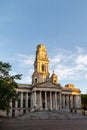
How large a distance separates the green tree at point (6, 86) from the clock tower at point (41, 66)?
48936 mm

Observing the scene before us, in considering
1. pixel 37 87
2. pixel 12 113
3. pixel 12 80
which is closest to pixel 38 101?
pixel 37 87

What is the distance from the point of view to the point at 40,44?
318 ft

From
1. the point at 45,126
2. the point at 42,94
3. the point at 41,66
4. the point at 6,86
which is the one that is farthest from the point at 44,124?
the point at 41,66

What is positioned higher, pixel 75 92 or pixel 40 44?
pixel 40 44

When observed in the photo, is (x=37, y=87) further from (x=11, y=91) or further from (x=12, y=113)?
(x=11, y=91)

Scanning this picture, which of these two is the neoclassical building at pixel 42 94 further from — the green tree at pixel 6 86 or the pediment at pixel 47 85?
the green tree at pixel 6 86

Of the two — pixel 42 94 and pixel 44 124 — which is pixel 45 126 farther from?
pixel 42 94

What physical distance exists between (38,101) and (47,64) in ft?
63.5

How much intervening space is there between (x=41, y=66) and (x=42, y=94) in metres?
14.3

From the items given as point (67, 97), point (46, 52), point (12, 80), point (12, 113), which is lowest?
point (12, 113)

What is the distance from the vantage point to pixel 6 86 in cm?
3712

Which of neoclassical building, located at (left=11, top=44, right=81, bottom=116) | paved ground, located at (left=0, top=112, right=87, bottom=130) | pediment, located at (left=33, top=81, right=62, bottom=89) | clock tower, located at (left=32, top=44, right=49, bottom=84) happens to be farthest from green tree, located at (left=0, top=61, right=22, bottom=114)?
clock tower, located at (left=32, top=44, right=49, bottom=84)

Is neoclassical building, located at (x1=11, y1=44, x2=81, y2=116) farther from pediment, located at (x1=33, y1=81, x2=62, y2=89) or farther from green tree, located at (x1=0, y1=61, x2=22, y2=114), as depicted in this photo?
green tree, located at (x1=0, y1=61, x2=22, y2=114)

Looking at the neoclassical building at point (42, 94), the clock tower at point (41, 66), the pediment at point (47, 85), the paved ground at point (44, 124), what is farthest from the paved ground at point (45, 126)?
the clock tower at point (41, 66)
